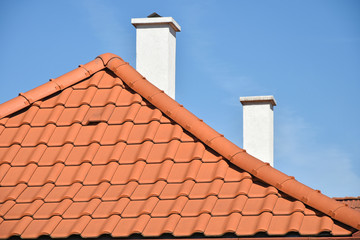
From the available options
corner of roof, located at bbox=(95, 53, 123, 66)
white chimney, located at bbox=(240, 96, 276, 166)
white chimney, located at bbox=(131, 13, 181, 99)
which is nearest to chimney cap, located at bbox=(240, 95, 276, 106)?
white chimney, located at bbox=(240, 96, 276, 166)

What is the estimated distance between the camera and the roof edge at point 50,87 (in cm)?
1053

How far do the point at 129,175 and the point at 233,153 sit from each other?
148 centimetres

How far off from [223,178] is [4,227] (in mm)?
2957

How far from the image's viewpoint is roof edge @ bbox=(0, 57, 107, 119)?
10531mm

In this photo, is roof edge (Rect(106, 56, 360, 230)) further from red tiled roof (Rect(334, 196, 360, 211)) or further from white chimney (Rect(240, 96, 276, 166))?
red tiled roof (Rect(334, 196, 360, 211))

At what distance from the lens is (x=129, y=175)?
30.2ft

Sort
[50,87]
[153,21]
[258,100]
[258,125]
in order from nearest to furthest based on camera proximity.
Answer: [50,87] < [153,21] < [258,100] < [258,125]

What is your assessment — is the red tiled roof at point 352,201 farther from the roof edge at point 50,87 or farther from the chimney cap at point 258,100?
the roof edge at point 50,87

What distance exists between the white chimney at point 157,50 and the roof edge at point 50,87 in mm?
1361

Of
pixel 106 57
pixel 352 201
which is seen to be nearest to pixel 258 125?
pixel 352 201

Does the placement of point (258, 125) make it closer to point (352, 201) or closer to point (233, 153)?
point (352, 201)

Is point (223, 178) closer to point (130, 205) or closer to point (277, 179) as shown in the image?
point (277, 179)

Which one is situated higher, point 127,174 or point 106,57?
point 106,57

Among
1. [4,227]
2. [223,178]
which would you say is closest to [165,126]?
[223,178]
